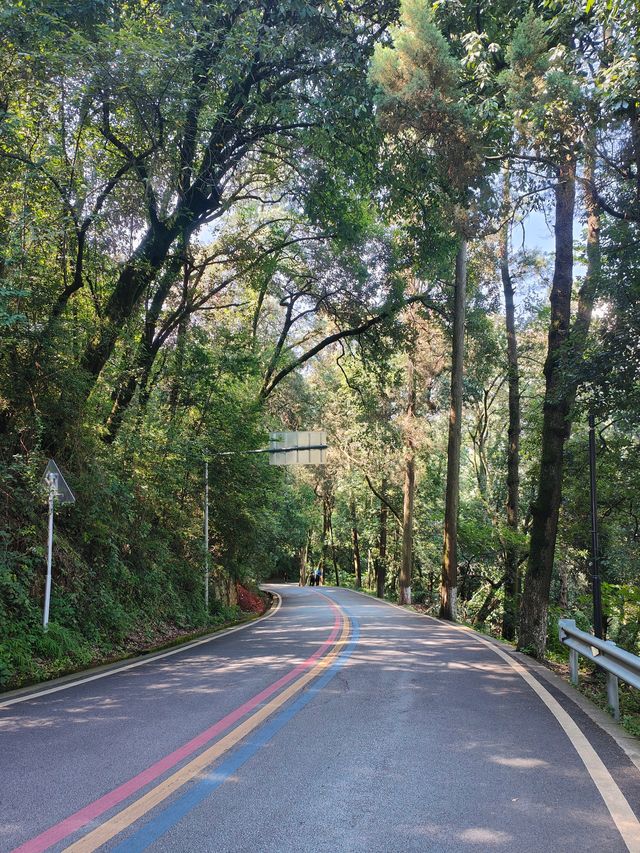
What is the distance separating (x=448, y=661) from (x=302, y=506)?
35517 millimetres

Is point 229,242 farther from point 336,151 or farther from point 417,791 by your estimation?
point 417,791

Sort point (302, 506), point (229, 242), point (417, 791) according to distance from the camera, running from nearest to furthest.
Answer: point (417, 791)
point (229, 242)
point (302, 506)

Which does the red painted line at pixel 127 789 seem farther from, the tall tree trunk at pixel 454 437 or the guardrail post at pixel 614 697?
the tall tree trunk at pixel 454 437

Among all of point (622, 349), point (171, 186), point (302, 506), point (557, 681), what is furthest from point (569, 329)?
point (302, 506)

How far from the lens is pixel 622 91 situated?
6668 mm

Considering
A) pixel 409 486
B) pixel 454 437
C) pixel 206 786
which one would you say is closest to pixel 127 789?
pixel 206 786

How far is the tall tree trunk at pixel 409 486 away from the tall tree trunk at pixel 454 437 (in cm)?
443

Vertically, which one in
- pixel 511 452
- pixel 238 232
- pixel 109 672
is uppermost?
pixel 238 232

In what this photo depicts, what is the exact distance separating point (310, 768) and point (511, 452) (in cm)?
1617

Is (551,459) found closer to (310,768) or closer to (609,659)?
(609,659)

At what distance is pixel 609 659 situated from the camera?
21.0ft

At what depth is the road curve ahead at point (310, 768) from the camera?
3.36 metres

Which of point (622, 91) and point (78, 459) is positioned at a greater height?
point (622, 91)

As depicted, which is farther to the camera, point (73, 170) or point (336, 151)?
point (336, 151)
